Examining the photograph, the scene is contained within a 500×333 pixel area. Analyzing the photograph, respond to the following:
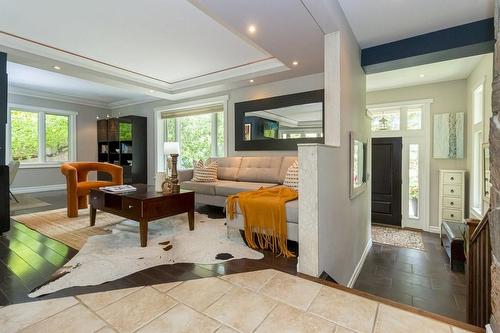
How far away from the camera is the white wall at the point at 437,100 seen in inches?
174

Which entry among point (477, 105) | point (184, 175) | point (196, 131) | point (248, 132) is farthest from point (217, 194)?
point (477, 105)

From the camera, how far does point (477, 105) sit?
3945 millimetres

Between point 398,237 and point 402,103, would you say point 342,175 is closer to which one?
point 398,237

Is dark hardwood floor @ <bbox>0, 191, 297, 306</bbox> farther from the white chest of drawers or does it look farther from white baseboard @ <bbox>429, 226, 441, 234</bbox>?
white baseboard @ <bbox>429, 226, 441, 234</bbox>

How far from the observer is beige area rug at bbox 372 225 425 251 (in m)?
4.06

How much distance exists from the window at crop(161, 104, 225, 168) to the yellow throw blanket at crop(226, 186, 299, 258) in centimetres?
296

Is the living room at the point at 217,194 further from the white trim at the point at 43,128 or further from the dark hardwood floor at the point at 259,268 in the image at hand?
the white trim at the point at 43,128

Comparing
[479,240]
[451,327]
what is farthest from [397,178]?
[451,327]

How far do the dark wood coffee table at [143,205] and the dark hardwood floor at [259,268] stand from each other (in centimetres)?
54

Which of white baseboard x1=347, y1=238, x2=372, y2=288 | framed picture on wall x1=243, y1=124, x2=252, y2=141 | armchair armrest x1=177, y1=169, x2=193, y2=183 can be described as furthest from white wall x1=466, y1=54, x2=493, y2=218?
armchair armrest x1=177, y1=169, x2=193, y2=183

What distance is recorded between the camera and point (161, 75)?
15.8 ft

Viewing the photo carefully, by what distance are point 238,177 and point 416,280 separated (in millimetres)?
2939

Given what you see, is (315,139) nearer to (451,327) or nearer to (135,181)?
(451,327)

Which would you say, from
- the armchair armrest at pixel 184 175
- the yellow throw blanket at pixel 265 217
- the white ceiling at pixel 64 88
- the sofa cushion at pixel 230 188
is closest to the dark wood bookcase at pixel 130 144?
the white ceiling at pixel 64 88
